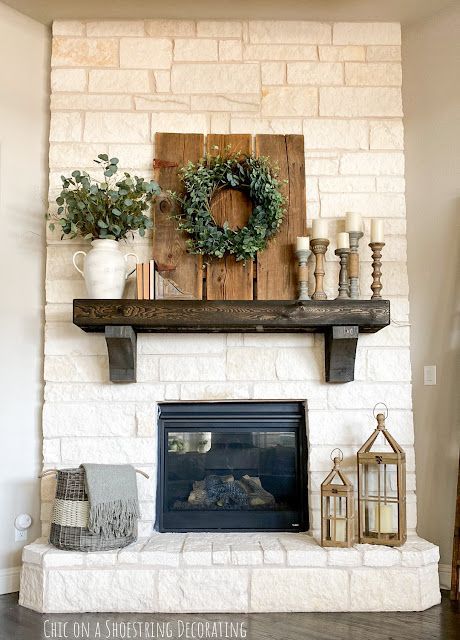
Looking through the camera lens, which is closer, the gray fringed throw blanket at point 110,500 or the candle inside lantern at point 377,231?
the gray fringed throw blanket at point 110,500

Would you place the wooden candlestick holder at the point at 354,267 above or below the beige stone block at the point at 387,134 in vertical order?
below

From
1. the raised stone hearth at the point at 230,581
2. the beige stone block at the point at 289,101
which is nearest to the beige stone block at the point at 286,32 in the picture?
the beige stone block at the point at 289,101

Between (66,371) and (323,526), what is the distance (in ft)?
4.67

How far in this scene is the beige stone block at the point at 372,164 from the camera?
3.33m

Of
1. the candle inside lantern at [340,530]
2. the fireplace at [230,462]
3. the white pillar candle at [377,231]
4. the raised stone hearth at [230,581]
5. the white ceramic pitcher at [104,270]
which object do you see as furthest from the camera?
the fireplace at [230,462]

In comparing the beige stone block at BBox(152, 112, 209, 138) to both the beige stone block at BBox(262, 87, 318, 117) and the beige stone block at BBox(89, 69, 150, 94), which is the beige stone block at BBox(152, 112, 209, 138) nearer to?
the beige stone block at BBox(89, 69, 150, 94)

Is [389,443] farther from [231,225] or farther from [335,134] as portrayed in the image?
[335,134]

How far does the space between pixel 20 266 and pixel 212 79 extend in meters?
1.37

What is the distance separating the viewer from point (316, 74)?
3381mm

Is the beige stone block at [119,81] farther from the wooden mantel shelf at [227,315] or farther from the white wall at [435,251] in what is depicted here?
the white wall at [435,251]

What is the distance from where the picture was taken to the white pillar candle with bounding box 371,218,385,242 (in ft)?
10.3

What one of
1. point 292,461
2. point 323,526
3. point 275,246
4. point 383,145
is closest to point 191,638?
point 323,526

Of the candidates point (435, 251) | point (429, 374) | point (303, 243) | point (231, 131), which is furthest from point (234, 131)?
point (429, 374)

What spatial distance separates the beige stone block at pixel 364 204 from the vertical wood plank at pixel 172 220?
69 cm
